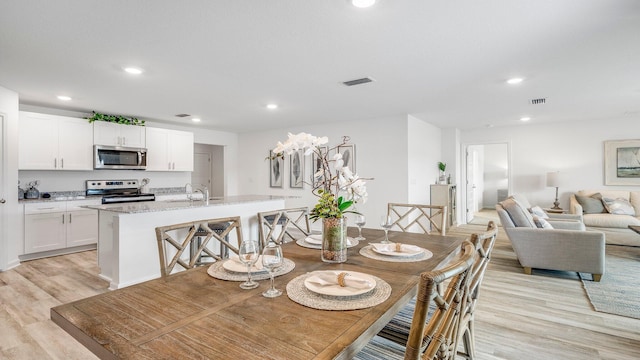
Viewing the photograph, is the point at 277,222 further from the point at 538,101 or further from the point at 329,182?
the point at 538,101

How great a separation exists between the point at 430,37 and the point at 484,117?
3911 mm

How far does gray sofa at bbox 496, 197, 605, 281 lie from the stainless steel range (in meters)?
5.45

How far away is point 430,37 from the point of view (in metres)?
2.40

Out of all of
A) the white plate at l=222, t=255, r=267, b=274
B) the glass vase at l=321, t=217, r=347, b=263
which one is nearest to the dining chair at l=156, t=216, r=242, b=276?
the white plate at l=222, t=255, r=267, b=274

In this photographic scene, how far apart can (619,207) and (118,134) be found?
333 inches

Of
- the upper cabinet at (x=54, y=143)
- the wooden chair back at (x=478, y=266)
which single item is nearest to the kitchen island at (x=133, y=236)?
the upper cabinet at (x=54, y=143)

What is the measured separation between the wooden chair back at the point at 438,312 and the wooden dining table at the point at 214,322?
0.50 feet

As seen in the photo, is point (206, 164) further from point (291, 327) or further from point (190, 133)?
point (291, 327)

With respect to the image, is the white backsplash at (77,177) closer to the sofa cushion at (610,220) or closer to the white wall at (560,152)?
the white wall at (560,152)

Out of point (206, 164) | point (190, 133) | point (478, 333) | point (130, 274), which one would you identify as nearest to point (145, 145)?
point (190, 133)

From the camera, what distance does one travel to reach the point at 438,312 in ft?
3.04

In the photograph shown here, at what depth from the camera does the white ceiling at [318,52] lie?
2035mm

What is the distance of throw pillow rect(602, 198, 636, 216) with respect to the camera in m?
5.15

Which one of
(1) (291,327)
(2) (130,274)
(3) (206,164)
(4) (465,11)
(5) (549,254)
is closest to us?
(1) (291,327)
